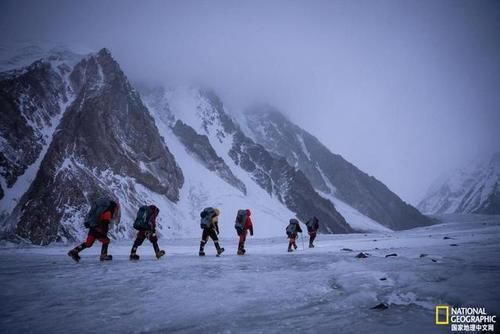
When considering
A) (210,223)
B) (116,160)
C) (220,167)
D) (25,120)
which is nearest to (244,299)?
(210,223)

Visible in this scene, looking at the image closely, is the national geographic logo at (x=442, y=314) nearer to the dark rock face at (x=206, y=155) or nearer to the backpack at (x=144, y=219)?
the backpack at (x=144, y=219)

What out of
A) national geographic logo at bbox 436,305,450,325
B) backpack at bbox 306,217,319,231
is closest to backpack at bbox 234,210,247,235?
backpack at bbox 306,217,319,231

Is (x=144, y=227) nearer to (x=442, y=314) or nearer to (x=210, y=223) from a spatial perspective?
(x=210, y=223)

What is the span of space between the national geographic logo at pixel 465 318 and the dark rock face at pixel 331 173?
135 metres

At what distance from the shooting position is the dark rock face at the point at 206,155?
7931 cm

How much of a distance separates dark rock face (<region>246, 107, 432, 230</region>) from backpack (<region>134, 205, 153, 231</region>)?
129 m

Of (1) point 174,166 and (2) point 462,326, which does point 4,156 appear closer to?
(1) point 174,166

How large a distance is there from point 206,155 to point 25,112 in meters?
48.5

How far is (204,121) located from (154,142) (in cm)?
4906

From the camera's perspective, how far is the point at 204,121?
106 m

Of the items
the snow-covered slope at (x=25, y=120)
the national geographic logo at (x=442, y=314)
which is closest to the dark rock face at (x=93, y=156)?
the snow-covered slope at (x=25, y=120)

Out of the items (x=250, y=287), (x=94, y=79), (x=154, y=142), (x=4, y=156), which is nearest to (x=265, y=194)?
(x=154, y=142)

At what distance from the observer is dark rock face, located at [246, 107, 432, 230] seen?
144500 mm

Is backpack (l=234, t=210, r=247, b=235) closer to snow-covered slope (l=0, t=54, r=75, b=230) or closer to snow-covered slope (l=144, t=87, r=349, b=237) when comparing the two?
snow-covered slope (l=0, t=54, r=75, b=230)
